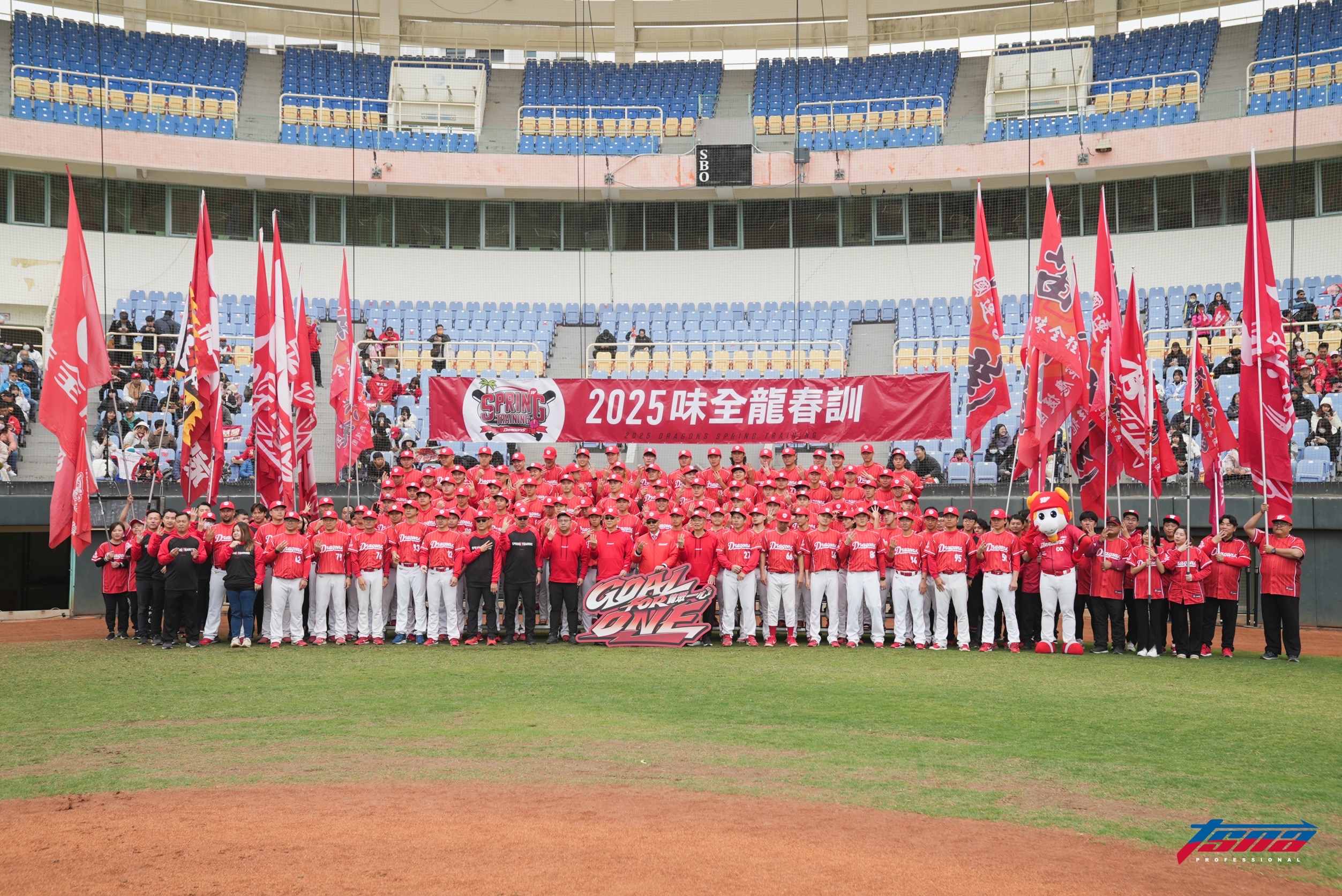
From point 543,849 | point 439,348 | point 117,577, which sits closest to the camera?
point 543,849

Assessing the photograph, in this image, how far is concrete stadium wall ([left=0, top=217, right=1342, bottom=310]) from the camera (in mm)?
29609

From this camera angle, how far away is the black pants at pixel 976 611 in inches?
575

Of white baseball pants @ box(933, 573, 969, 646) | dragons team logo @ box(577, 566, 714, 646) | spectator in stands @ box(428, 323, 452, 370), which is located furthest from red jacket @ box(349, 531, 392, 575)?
spectator in stands @ box(428, 323, 452, 370)

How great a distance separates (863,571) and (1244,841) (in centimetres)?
856

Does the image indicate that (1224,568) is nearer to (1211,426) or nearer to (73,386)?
(1211,426)

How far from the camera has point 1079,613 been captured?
15312mm

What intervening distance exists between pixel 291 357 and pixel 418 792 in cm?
1102

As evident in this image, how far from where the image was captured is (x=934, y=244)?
31578mm

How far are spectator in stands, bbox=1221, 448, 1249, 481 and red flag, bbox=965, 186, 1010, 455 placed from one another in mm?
5396

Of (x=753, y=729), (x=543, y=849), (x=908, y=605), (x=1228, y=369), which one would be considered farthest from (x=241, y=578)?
(x=1228, y=369)

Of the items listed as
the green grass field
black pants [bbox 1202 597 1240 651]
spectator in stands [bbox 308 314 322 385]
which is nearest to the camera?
the green grass field

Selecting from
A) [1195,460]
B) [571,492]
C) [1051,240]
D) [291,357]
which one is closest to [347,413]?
[291,357]

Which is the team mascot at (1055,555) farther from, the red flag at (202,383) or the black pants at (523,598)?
the red flag at (202,383)

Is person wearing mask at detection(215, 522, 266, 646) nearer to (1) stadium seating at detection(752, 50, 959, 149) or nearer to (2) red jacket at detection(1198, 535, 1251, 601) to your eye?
(2) red jacket at detection(1198, 535, 1251, 601)
